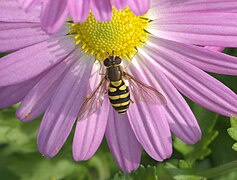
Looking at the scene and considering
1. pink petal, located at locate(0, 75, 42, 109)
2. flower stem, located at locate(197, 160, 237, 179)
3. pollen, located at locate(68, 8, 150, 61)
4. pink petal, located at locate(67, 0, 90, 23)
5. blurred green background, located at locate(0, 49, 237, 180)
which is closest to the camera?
pink petal, located at locate(67, 0, 90, 23)

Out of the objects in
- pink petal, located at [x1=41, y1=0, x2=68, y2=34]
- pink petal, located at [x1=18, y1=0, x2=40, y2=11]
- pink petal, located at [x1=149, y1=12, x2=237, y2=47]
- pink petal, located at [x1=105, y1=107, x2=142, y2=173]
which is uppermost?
pink petal, located at [x1=18, y1=0, x2=40, y2=11]

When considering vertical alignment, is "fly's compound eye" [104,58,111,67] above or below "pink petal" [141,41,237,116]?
above

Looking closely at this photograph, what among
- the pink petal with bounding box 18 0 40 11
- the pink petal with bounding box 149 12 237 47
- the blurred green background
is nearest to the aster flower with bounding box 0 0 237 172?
the pink petal with bounding box 149 12 237 47

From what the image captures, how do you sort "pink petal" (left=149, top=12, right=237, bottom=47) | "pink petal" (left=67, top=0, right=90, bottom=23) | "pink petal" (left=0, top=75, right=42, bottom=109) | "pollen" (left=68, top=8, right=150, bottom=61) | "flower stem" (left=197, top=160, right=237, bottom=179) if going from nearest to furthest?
"pink petal" (left=67, top=0, right=90, bottom=23) < "pink petal" (left=149, top=12, right=237, bottom=47) < "pollen" (left=68, top=8, right=150, bottom=61) < "pink petal" (left=0, top=75, right=42, bottom=109) < "flower stem" (left=197, top=160, right=237, bottom=179)

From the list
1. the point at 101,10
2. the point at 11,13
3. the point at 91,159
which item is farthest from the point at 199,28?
the point at 91,159

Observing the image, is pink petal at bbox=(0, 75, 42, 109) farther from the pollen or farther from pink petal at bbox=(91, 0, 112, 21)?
pink petal at bbox=(91, 0, 112, 21)

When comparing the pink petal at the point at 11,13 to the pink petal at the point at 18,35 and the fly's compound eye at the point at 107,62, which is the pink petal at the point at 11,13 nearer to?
the pink petal at the point at 18,35

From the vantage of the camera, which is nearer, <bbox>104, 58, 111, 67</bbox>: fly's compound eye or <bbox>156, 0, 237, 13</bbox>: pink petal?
<bbox>156, 0, 237, 13</bbox>: pink petal

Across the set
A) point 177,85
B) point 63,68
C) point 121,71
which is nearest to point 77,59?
point 63,68
